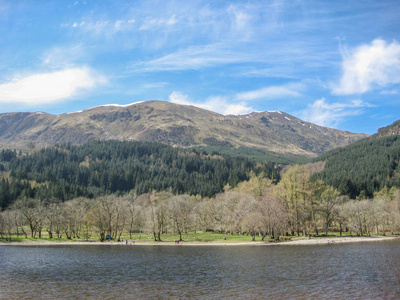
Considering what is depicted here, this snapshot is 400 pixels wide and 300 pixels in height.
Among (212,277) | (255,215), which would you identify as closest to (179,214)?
(255,215)

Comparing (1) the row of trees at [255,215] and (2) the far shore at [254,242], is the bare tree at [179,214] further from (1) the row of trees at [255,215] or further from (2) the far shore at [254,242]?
(2) the far shore at [254,242]

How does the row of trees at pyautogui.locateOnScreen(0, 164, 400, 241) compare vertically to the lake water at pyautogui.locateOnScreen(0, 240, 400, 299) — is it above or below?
above

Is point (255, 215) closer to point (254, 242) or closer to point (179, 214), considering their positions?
point (254, 242)

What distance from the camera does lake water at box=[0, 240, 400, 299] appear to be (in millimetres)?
34188

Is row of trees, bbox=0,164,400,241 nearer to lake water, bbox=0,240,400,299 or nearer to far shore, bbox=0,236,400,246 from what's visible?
far shore, bbox=0,236,400,246

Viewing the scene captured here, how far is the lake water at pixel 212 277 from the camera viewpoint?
34.2 meters

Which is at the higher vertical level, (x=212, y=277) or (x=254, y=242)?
(x=212, y=277)

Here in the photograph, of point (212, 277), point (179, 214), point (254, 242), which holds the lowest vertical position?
point (254, 242)

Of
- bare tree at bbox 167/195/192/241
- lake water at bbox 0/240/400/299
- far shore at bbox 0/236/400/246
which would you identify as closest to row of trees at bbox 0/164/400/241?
bare tree at bbox 167/195/192/241

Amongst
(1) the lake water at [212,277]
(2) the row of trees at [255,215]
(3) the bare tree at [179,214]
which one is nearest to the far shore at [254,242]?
(2) the row of trees at [255,215]

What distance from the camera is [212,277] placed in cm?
4341

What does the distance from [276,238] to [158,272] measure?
5330 centimetres

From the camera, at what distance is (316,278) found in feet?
134

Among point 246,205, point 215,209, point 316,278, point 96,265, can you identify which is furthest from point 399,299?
point 215,209
